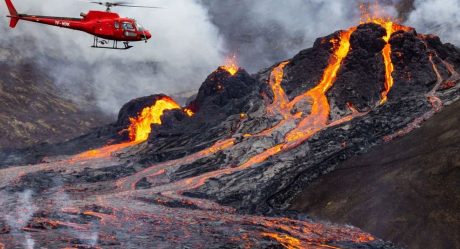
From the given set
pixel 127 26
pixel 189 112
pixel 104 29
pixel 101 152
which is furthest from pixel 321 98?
pixel 104 29

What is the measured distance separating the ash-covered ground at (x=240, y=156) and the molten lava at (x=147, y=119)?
68.4 inches

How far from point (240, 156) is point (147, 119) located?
150 feet

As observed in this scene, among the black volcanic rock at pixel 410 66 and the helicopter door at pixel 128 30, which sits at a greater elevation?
the black volcanic rock at pixel 410 66

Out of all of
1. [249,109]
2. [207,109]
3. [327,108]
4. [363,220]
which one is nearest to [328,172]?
[363,220]

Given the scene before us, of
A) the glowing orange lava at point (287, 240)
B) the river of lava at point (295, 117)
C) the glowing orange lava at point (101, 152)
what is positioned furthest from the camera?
the glowing orange lava at point (101, 152)

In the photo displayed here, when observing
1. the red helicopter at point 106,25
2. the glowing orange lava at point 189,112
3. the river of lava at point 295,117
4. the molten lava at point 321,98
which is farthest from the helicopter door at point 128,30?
the glowing orange lava at point 189,112

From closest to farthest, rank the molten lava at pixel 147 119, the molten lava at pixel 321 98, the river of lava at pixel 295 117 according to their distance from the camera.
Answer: the river of lava at pixel 295 117
the molten lava at pixel 321 98
the molten lava at pixel 147 119

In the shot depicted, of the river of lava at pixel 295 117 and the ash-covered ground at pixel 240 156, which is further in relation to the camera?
the river of lava at pixel 295 117

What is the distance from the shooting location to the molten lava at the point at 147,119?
116438 millimetres

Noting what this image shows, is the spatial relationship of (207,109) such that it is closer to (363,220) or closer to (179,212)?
(179,212)

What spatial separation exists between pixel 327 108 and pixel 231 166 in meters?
21.1

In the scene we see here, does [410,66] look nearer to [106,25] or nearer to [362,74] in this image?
[362,74]

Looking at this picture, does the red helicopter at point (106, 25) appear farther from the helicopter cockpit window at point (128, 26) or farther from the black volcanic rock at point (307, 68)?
the black volcanic rock at point (307, 68)

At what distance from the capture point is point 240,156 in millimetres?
79000
